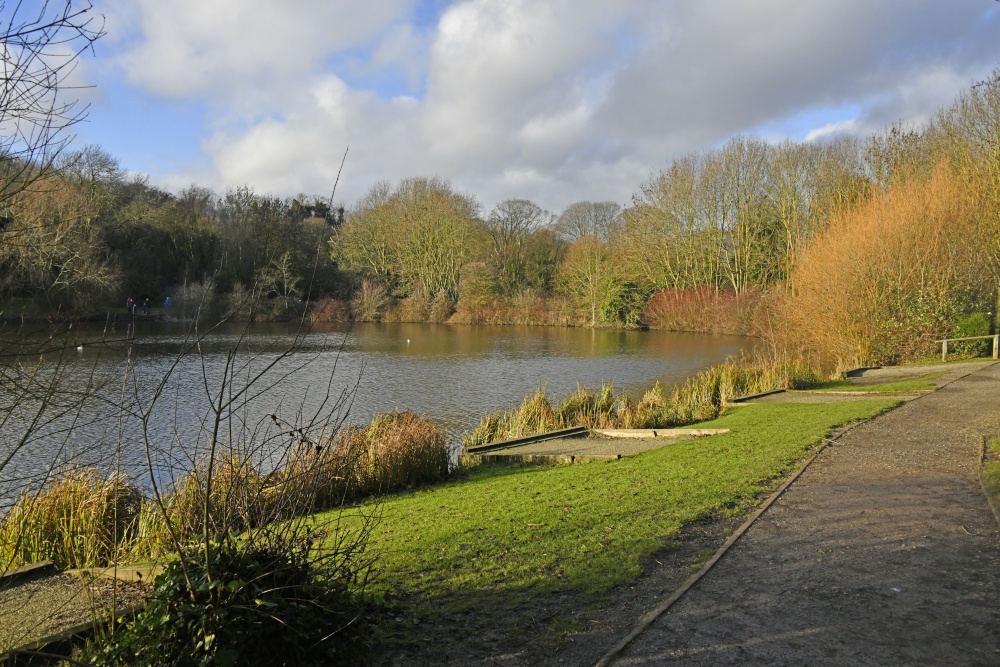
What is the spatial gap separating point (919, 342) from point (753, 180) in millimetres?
23123

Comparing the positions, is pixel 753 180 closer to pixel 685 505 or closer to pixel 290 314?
pixel 290 314

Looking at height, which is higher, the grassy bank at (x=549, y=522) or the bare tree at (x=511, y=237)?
the bare tree at (x=511, y=237)

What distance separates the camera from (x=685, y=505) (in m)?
7.06

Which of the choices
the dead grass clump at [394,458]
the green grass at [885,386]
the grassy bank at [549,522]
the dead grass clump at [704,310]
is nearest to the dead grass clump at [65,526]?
the grassy bank at [549,522]

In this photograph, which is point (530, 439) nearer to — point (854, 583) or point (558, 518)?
point (558, 518)

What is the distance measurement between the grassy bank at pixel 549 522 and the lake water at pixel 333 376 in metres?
1.77

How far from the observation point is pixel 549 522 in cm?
671

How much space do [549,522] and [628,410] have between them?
9633 mm

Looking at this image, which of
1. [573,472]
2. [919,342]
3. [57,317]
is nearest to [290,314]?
[919,342]

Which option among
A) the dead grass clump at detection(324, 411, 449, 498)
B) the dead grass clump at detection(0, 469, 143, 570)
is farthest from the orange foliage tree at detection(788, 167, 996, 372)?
the dead grass clump at detection(0, 469, 143, 570)

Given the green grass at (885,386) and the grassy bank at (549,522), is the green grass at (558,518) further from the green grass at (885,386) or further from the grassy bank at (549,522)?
the green grass at (885,386)

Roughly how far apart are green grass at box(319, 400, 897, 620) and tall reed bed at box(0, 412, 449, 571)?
80 cm

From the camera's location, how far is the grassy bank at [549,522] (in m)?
5.00

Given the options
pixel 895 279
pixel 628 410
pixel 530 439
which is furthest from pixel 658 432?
pixel 895 279
